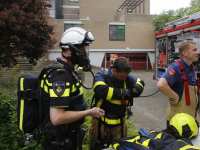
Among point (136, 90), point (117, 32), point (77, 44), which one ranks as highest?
point (117, 32)

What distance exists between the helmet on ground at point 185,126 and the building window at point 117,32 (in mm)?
21396

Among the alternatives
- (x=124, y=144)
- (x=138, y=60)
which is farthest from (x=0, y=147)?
(x=138, y=60)

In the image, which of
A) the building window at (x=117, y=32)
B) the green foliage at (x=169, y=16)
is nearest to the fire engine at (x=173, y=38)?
the green foliage at (x=169, y=16)

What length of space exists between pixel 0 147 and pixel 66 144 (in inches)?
66.9

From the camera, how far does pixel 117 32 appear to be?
74.4ft

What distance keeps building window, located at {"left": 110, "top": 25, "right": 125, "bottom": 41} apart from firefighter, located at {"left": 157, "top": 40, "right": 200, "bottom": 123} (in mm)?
20590

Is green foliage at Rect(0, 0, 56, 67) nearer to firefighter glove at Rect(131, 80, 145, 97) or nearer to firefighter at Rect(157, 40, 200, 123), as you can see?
firefighter glove at Rect(131, 80, 145, 97)

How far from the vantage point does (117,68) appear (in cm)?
221

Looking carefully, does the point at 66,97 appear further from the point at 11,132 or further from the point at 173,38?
the point at 173,38

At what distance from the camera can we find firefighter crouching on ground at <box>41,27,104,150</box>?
1.50 meters

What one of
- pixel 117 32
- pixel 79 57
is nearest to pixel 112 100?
pixel 79 57

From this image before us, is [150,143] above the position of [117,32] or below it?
below

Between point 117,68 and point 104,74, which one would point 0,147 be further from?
point 117,68

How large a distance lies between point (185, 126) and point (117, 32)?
21763mm
